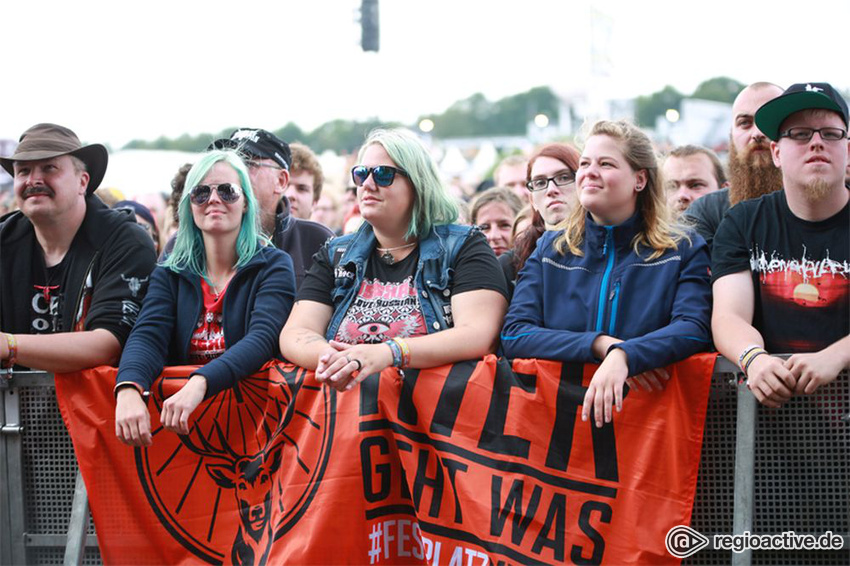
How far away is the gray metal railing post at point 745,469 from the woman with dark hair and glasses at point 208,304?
7.00ft

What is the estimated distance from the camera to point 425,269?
455 cm

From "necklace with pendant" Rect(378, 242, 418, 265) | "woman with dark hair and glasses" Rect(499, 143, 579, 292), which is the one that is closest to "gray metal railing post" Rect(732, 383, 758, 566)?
"woman with dark hair and glasses" Rect(499, 143, 579, 292)

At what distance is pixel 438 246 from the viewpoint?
4.61 metres

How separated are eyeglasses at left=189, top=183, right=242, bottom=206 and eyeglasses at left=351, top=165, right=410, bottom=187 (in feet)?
2.24

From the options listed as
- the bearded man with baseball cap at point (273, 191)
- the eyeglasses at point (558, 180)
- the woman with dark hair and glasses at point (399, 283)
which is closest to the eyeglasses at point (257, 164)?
the bearded man with baseball cap at point (273, 191)

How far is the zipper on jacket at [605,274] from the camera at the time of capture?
13.7ft

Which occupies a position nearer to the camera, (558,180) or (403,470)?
(403,470)

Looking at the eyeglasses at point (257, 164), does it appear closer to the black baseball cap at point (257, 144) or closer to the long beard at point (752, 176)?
the black baseball cap at point (257, 144)

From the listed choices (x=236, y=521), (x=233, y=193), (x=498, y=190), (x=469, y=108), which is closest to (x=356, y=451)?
(x=236, y=521)

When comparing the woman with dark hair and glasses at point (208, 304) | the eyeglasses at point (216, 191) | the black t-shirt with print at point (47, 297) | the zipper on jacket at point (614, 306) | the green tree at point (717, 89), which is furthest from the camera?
the green tree at point (717, 89)

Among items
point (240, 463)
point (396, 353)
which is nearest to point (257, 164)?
point (240, 463)

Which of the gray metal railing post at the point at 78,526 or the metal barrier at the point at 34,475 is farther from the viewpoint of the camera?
the metal barrier at the point at 34,475

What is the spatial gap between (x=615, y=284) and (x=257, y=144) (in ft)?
9.04

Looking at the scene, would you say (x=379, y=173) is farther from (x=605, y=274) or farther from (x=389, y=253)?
(x=605, y=274)
